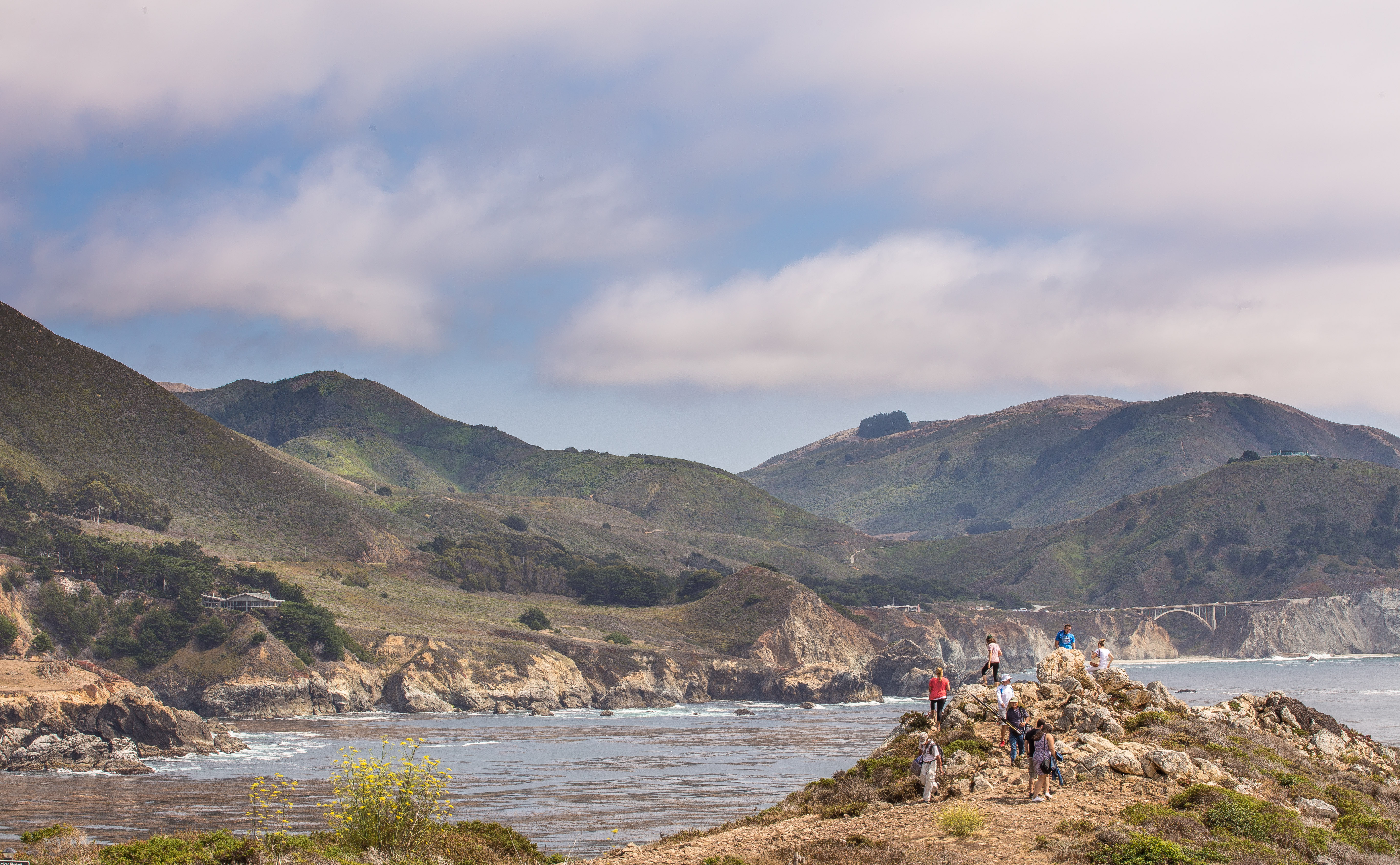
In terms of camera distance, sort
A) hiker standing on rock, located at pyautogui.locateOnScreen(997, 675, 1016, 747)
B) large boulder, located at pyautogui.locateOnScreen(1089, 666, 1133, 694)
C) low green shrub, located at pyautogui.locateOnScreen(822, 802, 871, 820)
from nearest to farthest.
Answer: low green shrub, located at pyautogui.locateOnScreen(822, 802, 871, 820), hiker standing on rock, located at pyautogui.locateOnScreen(997, 675, 1016, 747), large boulder, located at pyautogui.locateOnScreen(1089, 666, 1133, 694)

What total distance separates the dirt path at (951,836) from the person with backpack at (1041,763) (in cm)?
27

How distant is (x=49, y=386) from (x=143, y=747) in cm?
12445

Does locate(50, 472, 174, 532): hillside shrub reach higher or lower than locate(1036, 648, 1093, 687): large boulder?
higher

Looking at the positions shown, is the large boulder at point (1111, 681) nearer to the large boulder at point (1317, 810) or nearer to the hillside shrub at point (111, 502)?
the large boulder at point (1317, 810)

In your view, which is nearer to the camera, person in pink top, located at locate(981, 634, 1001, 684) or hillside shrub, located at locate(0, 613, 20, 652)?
person in pink top, located at locate(981, 634, 1001, 684)

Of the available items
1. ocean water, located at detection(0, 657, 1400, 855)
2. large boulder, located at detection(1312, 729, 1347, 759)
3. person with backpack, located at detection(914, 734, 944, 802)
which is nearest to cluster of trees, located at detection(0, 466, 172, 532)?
ocean water, located at detection(0, 657, 1400, 855)

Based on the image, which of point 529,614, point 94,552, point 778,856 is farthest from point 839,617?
point 778,856

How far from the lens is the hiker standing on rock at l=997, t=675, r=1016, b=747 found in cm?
2945

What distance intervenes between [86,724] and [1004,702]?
71.1m

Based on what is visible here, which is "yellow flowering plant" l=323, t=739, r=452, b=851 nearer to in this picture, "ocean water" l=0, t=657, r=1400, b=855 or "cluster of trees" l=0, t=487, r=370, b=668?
"ocean water" l=0, t=657, r=1400, b=855

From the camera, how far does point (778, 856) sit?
2458cm

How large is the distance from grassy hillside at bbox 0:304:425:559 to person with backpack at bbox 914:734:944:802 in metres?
145

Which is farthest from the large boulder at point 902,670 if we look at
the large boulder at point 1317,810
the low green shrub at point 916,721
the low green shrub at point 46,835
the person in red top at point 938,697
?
the low green shrub at point 46,835

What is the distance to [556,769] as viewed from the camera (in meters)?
77.6
